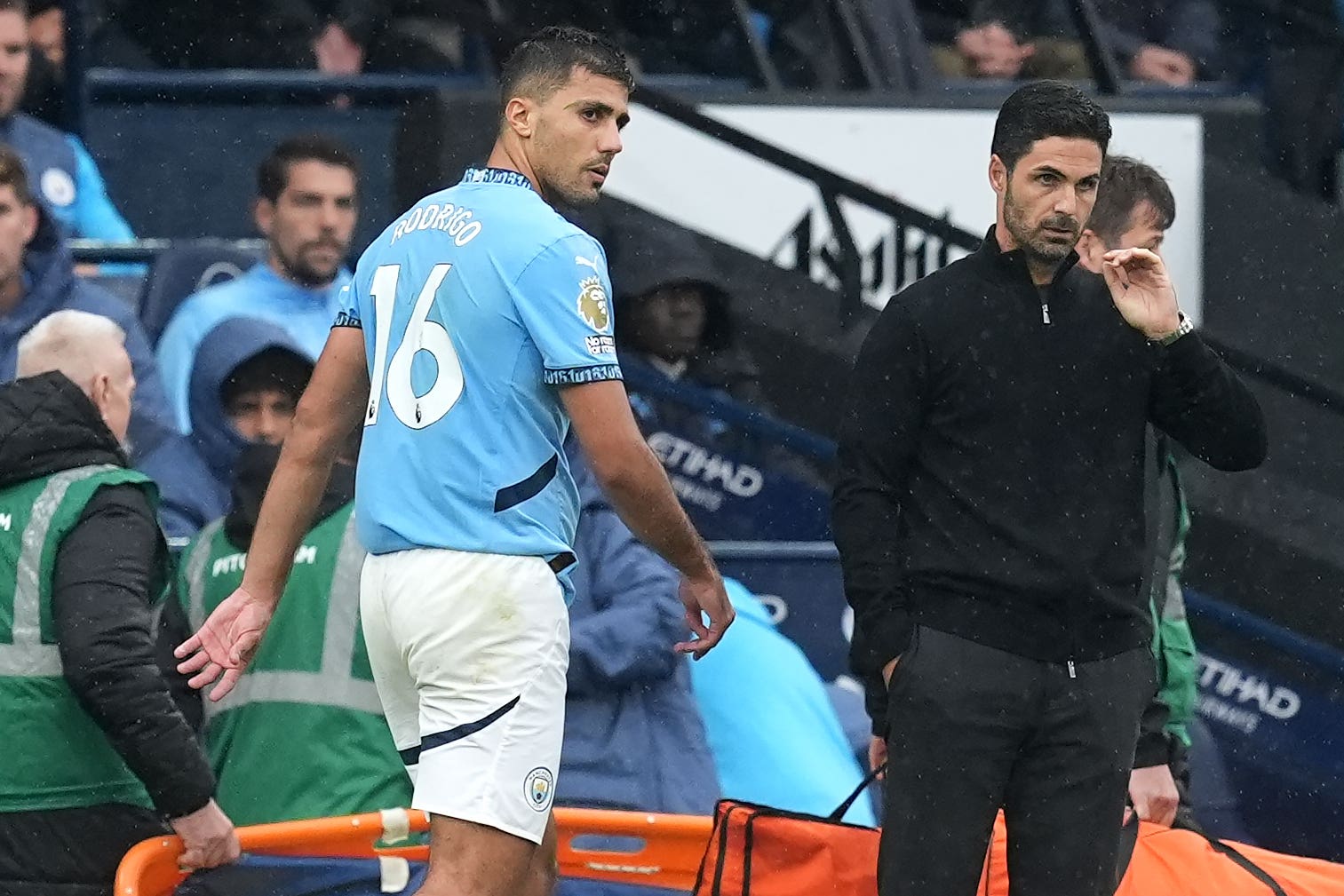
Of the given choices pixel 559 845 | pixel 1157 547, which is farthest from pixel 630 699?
pixel 1157 547

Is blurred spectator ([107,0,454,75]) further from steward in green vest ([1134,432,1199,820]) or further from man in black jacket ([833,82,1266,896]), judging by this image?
man in black jacket ([833,82,1266,896])

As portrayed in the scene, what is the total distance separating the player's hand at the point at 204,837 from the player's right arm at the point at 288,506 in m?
0.44

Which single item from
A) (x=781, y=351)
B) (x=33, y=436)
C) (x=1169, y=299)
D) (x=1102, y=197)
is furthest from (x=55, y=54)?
(x=1169, y=299)

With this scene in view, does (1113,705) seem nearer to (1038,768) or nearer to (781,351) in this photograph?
(1038,768)

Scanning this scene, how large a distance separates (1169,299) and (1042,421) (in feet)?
1.06

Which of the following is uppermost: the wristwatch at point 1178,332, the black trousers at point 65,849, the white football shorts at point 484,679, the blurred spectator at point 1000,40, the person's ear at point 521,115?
the blurred spectator at point 1000,40

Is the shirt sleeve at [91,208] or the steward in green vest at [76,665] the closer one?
the steward in green vest at [76,665]

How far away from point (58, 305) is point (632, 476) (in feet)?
11.8

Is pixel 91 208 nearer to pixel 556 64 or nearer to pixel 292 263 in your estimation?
pixel 292 263

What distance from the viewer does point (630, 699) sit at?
557cm

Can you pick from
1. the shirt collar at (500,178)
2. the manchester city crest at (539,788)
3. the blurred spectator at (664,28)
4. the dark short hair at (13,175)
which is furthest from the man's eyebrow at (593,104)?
the blurred spectator at (664,28)

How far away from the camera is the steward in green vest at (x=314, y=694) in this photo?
16.3 feet

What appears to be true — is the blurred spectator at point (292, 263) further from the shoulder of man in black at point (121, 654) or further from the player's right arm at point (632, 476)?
the player's right arm at point (632, 476)

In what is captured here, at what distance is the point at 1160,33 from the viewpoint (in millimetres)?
11234
